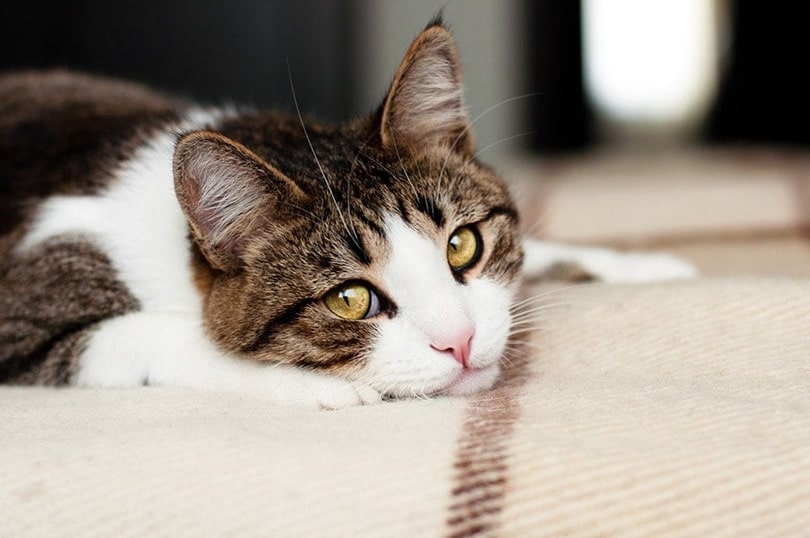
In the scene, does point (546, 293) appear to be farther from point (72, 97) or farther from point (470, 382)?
point (72, 97)

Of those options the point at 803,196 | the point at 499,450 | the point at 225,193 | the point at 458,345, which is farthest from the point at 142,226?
the point at 803,196

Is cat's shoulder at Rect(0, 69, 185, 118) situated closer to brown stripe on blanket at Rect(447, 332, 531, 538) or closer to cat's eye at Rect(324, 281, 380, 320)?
cat's eye at Rect(324, 281, 380, 320)

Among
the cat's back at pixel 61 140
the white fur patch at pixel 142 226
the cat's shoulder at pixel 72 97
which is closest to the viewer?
the white fur patch at pixel 142 226

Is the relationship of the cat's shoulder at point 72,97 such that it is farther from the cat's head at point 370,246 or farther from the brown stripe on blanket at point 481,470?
the brown stripe on blanket at point 481,470

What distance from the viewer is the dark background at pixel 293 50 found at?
329 centimetres

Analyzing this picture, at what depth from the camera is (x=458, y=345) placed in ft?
3.31

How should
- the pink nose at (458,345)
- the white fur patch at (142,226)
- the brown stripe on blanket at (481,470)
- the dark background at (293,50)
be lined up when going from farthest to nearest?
the dark background at (293,50), the white fur patch at (142,226), the pink nose at (458,345), the brown stripe on blanket at (481,470)

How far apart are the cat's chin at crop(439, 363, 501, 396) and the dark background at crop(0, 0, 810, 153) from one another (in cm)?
221

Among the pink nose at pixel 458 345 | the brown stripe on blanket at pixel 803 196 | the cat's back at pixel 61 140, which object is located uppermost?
the cat's back at pixel 61 140

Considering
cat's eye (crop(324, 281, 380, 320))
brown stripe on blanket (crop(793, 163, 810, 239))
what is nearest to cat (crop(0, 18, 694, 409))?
cat's eye (crop(324, 281, 380, 320))

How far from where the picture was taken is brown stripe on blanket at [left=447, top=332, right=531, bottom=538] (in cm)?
70

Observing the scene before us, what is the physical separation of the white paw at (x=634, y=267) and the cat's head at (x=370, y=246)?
0.28m

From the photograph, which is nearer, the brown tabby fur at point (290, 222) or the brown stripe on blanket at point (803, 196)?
the brown tabby fur at point (290, 222)

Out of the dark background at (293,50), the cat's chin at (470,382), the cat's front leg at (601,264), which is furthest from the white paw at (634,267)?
the dark background at (293,50)
